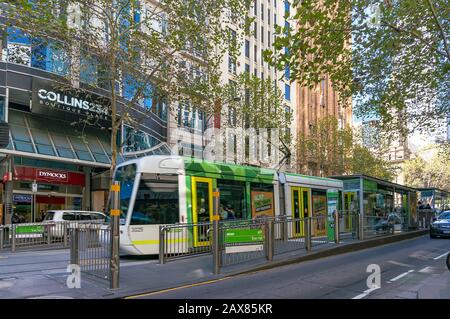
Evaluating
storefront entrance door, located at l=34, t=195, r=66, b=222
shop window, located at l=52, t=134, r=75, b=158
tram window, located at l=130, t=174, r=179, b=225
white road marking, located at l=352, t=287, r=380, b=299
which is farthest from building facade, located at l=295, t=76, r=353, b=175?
white road marking, located at l=352, t=287, r=380, b=299

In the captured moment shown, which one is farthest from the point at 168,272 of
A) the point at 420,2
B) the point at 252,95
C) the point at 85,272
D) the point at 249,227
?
the point at 252,95

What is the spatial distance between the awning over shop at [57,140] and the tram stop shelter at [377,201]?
1412 centimetres

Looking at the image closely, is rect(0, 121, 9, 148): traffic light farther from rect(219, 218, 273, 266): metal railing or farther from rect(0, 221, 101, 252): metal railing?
rect(219, 218, 273, 266): metal railing

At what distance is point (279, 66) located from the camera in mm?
13461

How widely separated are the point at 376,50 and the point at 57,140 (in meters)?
17.4

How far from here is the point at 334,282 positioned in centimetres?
978

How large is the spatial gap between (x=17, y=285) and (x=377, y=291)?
7171 mm

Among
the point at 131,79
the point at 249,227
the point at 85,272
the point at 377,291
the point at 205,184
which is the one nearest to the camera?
the point at 377,291

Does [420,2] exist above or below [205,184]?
above

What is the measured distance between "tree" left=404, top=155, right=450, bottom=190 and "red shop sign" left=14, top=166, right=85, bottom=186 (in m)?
64.5

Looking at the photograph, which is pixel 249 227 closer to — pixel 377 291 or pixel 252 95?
pixel 377 291

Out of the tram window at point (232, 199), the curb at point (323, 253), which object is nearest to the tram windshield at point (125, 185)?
the tram window at point (232, 199)

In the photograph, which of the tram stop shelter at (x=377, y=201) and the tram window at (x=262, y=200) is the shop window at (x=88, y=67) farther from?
the tram stop shelter at (x=377, y=201)

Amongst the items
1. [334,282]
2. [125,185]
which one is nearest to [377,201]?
[334,282]
